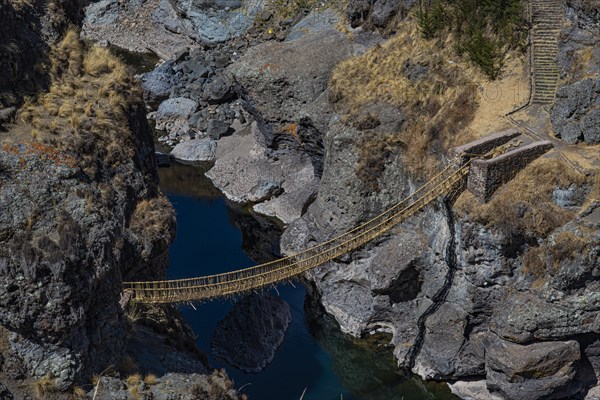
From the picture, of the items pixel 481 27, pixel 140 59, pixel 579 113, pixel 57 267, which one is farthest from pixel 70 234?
pixel 140 59

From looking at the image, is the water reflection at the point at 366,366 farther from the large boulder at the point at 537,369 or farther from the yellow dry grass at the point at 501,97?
the yellow dry grass at the point at 501,97

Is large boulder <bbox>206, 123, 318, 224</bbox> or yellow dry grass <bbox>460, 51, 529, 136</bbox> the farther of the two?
large boulder <bbox>206, 123, 318, 224</bbox>

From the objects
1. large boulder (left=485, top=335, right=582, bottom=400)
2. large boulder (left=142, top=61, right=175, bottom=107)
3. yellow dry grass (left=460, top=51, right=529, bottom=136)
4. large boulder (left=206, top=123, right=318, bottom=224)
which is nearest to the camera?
large boulder (left=485, top=335, right=582, bottom=400)

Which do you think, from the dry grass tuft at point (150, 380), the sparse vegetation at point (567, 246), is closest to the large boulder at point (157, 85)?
the sparse vegetation at point (567, 246)

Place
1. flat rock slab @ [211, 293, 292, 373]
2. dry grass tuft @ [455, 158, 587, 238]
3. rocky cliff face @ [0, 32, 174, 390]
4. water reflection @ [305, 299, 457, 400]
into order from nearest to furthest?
rocky cliff face @ [0, 32, 174, 390] < dry grass tuft @ [455, 158, 587, 238] < water reflection @ [305, 299, 457, 400] < flat rock slab @ [211, 293, 292, 373]

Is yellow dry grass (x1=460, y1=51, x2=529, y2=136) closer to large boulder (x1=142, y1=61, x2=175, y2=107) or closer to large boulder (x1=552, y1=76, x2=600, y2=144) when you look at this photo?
large boulder (x1=552, y1=76, x2=600, y2=144)

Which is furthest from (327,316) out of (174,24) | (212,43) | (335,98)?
(174,24)

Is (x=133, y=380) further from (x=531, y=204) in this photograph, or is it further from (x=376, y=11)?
(x=376, y=11)

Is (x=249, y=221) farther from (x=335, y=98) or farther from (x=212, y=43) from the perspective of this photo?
(x=212, y=43)

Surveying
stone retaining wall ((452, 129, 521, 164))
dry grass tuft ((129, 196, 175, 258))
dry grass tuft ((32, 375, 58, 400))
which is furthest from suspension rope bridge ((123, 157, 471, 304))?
dry grass tuft ((32, 375, 58, 400))
